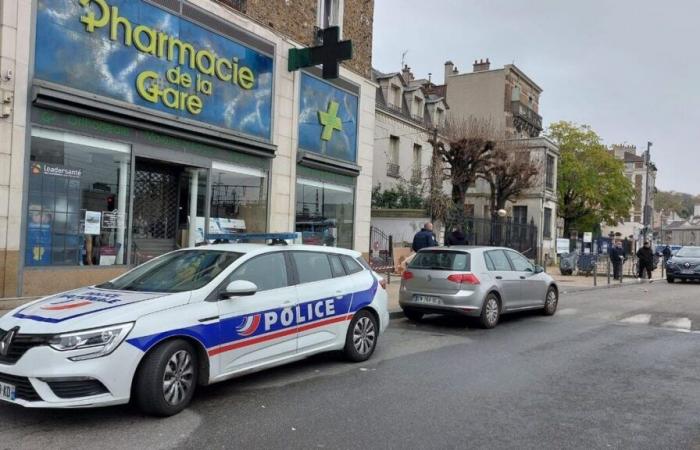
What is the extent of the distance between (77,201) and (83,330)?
6284mm

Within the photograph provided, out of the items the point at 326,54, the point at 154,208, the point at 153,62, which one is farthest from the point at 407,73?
the point at 153,62

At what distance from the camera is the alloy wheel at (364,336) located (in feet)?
23.2

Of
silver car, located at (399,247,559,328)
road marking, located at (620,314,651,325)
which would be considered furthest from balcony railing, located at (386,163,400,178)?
silver car, located at (399,247,559,328)

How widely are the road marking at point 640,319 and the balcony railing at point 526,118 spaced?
30.4 metres

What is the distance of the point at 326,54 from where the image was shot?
1391 cm

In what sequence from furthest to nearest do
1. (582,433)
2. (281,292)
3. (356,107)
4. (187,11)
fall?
1. (356,107)
2. (187,11)
3. (281,292)
4. (582,433)

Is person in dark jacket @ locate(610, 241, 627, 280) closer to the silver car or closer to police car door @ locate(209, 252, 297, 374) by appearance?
the silver car

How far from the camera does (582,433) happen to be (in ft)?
15.7

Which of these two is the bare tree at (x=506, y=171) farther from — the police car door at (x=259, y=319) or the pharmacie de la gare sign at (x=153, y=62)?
the police car door at (x=259, y=319)

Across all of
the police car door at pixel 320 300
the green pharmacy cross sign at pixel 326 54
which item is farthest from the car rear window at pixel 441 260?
the green pharmacy cross sign at pixel 326 54

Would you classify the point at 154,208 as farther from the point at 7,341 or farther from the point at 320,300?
the point at 7,341

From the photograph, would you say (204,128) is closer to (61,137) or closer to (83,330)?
(61,137)

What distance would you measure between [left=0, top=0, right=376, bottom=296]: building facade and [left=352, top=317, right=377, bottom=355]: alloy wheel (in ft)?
18.5

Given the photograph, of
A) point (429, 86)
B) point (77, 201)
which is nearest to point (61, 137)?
point (77, 201)
